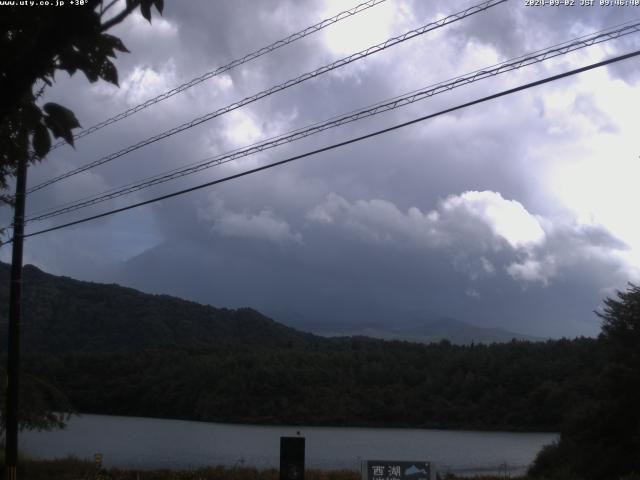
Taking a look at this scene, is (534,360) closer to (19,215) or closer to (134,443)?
(134,443)

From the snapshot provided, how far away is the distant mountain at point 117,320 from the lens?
8544 cm

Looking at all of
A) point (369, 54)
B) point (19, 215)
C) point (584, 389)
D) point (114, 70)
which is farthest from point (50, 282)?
point (114, 70)

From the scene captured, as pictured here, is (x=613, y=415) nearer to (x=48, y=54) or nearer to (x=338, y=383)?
(x=48, y=54)

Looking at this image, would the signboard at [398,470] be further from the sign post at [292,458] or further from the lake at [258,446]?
the lake at [258,446]

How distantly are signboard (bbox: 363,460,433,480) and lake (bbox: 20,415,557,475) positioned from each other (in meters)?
18.4

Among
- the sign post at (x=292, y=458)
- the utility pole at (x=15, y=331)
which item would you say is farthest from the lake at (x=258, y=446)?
the sign post at (x=292, y=458)

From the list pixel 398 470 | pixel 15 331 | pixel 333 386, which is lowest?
pixel 398 470

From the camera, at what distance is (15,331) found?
20.7 metres

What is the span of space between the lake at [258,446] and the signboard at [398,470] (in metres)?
18.4

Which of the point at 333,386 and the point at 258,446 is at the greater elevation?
the point at 333,386

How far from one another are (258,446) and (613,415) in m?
21.5

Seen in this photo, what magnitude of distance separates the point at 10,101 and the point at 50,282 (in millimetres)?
91710

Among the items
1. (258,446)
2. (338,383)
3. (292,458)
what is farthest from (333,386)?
(292,458)

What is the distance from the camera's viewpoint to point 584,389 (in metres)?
51.7
